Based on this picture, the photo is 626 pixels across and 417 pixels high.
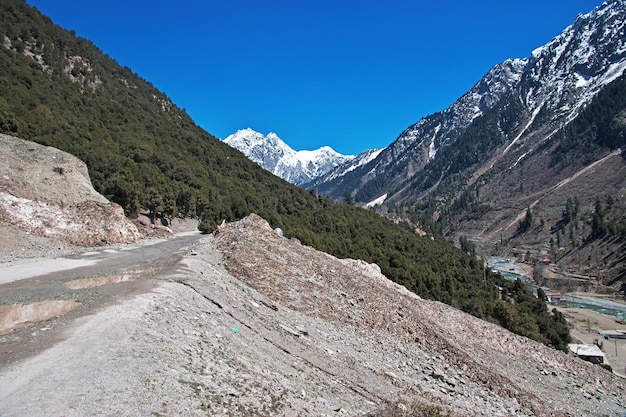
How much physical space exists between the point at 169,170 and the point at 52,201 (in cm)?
4655

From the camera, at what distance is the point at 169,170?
252 ft

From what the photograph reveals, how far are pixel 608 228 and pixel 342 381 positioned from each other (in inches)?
6693

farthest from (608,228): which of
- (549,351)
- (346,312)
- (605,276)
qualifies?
(346,312)

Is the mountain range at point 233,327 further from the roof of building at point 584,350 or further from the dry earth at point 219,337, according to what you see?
the roof of building at point 584,350

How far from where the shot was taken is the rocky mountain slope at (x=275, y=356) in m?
7.82

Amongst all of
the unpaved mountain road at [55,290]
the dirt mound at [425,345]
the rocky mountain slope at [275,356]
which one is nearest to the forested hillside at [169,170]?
the dirt mound at [425,345]

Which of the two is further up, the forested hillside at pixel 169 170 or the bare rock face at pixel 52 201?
the forested hillside at pixel 169 170

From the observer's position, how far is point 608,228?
146 meters

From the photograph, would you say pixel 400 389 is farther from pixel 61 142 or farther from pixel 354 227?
pixel 354 227

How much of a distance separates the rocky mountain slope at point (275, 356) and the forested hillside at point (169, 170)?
30745 mm

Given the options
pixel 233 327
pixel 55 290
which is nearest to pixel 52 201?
pixel 55 290

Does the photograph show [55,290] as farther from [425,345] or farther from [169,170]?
[169,170]

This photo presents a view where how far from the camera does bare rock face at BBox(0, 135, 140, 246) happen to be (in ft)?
94.5

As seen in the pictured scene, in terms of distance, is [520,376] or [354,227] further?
[354,227]
